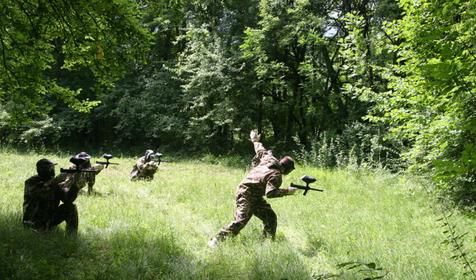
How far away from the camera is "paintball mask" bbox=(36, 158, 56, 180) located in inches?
239

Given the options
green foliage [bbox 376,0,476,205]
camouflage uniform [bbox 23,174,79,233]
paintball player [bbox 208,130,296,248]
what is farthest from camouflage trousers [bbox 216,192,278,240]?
A: green foliage [bbox 376,0,476,205]

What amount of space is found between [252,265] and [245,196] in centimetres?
154

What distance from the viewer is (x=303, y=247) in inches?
280

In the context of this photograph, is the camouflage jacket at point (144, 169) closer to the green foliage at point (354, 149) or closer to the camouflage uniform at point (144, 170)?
the camouflage uniform at point (144, 170)

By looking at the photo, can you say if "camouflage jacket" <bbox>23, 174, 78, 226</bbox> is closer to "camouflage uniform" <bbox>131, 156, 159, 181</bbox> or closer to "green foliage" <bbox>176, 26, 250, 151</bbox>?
"camouflage uniform" <bbox>131, 156, 159, 181</bbox>

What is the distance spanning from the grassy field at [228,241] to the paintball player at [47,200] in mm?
239

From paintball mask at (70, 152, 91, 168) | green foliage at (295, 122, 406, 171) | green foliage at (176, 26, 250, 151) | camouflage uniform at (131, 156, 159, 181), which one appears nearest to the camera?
Answer: paintball mask at (70, 152, 91, 168)

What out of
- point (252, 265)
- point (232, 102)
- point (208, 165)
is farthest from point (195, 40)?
point (252, 265)

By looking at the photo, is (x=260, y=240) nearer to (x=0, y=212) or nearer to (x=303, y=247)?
(x=303, y=247)

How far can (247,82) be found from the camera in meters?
21.4

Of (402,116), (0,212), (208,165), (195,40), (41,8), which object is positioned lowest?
(208,165)

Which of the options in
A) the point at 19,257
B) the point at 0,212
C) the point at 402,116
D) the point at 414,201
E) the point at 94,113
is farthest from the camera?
the point at 94,113

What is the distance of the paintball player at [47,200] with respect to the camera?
6191mm

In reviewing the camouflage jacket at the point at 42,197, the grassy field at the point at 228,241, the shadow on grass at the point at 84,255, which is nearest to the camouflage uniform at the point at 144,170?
the grassy field at the point at 228,241
